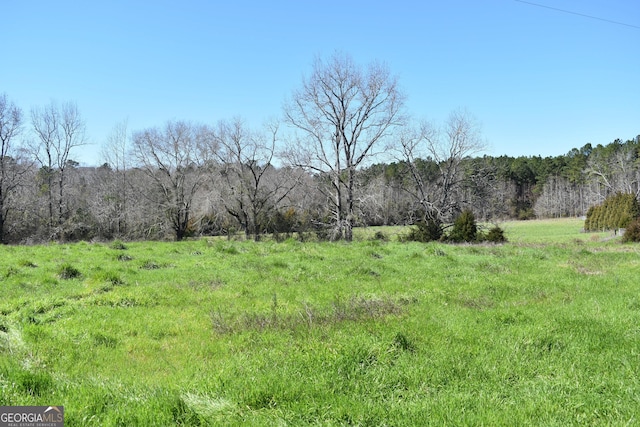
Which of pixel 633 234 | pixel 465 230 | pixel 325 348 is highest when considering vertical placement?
pixel 465 230

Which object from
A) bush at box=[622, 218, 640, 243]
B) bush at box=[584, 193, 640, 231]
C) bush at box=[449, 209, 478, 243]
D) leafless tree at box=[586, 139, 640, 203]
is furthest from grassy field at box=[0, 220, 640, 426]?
leafless tree at box=[586, 139, 640, 203]

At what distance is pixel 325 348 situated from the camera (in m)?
5.12

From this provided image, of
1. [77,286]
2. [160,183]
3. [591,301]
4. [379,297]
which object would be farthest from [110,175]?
[591,301]

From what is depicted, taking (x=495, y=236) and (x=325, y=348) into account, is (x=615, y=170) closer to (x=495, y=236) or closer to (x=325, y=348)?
(x=495, y=236)

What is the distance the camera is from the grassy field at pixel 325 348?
3680 mm

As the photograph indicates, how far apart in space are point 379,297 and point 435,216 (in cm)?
2428

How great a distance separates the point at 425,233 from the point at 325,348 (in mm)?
23394

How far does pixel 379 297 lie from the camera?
322 inches

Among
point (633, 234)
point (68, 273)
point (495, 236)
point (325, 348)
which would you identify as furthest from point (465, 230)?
point (325, 348)

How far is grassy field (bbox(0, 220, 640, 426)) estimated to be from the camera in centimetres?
368

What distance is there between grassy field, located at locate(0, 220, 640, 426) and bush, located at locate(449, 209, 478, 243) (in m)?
15.0

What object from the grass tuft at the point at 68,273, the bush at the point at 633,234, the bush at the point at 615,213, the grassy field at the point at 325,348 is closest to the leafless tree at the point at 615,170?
the bush at the point at 615,213

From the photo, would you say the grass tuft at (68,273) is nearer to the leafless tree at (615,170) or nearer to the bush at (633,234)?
the bush at (633,234)

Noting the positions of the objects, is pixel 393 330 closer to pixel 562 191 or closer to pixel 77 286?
pixel 77 286
